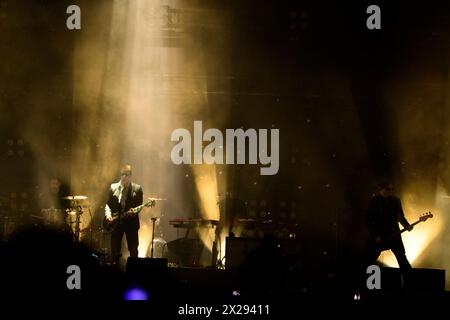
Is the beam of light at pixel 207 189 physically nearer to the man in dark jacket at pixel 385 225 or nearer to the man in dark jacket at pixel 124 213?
the man in dark jacket at pixel 124 213

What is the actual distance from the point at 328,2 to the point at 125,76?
4.03 meters

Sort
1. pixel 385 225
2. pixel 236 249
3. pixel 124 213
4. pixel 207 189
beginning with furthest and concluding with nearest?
pixel 207 189
pixel 124 213
pixel 385 225
pixel 236 249

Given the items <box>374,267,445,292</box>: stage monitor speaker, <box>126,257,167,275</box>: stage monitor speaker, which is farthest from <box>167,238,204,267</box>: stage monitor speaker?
<box>374,267,445,292</box>: stage monitor speaker

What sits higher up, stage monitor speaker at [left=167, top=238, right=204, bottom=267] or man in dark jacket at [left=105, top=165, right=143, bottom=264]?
man in dark jacket at [left=105, top=165, right=143, bottom=264]

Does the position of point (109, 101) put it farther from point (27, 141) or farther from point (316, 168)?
point (316, 168)

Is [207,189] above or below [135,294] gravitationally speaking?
above

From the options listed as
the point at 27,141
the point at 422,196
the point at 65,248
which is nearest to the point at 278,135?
the point at 422,196

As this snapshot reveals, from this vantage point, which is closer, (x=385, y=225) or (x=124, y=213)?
(x=385, y=225)

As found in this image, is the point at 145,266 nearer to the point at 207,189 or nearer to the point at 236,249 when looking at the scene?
the point at 236,249

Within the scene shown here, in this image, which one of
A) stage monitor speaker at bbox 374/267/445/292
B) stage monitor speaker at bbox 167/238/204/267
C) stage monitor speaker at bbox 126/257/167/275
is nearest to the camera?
stage monitor speaker at bbox 126/257/167/275

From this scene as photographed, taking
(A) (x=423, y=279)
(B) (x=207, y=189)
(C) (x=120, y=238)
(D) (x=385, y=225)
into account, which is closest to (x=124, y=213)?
(C) (x=120, y=238)

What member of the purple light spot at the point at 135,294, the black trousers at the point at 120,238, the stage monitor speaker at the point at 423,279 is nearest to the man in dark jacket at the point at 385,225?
the stage monitor speaker at the point at 423,279

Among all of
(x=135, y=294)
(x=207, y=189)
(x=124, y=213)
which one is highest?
(x=207, y=189)

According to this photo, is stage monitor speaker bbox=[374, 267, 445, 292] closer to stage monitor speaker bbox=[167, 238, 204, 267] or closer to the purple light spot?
→ the purple light spot
